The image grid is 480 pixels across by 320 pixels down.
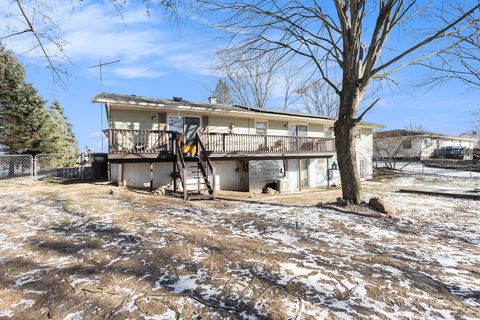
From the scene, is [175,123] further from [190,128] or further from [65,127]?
[65,127]

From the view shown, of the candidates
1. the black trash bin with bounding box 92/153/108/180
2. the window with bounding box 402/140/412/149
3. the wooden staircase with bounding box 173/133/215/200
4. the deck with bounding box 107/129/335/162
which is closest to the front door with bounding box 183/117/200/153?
the deck with bounding box 107/129/335/162

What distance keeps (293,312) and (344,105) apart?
22.8 feet

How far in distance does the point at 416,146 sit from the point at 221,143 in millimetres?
33569

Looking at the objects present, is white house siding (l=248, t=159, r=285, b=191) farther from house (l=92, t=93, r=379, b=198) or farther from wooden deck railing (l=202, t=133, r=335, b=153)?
wooden deck railing (l=202, t=133, r=335, b=153)

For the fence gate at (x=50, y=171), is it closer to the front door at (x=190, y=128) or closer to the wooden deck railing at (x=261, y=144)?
the front door at (x=190, y=128)

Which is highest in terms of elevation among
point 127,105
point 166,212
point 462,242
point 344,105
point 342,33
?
point 342,33

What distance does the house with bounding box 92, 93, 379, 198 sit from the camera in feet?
35.7

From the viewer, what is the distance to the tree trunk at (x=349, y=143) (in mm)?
8086

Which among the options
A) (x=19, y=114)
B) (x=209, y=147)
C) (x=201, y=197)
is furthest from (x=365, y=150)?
(x=19, y=114)

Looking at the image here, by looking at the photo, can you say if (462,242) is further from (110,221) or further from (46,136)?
(46,136)

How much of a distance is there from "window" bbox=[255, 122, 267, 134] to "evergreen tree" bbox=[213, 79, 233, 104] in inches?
659

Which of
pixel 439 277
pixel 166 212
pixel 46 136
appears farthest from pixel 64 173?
pixel 439 277

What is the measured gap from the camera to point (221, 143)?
13.6m

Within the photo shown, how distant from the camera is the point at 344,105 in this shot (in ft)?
27.0
